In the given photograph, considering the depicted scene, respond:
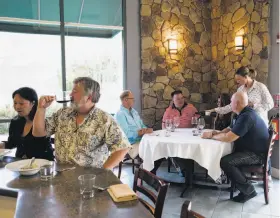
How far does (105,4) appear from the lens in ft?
15.6

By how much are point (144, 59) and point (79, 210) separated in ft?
12.7

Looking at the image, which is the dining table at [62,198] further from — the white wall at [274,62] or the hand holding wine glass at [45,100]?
the white wall at [274,62]

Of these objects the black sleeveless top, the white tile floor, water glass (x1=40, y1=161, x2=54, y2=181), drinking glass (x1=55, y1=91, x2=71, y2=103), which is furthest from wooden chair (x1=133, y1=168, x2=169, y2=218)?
the white tile floor

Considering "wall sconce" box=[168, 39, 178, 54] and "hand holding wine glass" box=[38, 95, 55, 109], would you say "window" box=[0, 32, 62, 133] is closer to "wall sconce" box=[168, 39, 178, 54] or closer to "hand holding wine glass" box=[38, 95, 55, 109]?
"wall sconce" box=[168, 39, 178, 54]

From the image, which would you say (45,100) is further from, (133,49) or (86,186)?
(133,49)

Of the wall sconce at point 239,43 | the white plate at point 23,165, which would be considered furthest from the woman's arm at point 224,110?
the white plate at point 23,165

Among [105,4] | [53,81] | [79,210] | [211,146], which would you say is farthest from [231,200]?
[105,4]

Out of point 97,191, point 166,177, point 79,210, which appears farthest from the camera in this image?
point 166,177

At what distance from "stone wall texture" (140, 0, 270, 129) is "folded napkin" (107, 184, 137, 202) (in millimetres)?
3528

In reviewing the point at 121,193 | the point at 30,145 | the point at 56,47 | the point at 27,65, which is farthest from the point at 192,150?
the point at 27,65

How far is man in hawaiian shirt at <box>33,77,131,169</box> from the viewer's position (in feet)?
6.27

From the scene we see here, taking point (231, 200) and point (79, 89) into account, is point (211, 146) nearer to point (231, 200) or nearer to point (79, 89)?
point (231, 200)

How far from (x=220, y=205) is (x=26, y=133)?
2.19m

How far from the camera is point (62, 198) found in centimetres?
134
